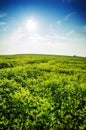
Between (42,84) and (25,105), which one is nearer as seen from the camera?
(25,105)

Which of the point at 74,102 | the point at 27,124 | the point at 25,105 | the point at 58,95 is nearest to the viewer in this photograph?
the point at 27,124

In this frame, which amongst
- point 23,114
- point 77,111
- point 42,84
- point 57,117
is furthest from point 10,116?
point 42,84

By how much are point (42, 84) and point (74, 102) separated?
10.4 ft

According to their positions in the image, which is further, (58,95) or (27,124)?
(58,95)

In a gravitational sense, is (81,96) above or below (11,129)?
above

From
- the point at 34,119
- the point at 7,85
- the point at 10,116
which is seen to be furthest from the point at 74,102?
the point at 7,85

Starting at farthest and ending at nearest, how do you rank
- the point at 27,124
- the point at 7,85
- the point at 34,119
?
the point at 7,85, the point at 34,119, the point at 27,124

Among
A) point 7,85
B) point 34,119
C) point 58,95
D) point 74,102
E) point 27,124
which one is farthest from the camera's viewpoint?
point 7,85

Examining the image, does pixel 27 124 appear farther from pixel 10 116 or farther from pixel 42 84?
pixel 42 84

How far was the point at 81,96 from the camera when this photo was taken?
34.0 feet

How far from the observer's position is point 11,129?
736 centimetres

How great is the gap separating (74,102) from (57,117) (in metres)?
1.65

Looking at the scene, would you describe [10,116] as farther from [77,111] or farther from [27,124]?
[77,111]

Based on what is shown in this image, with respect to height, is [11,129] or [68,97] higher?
[68,97]
